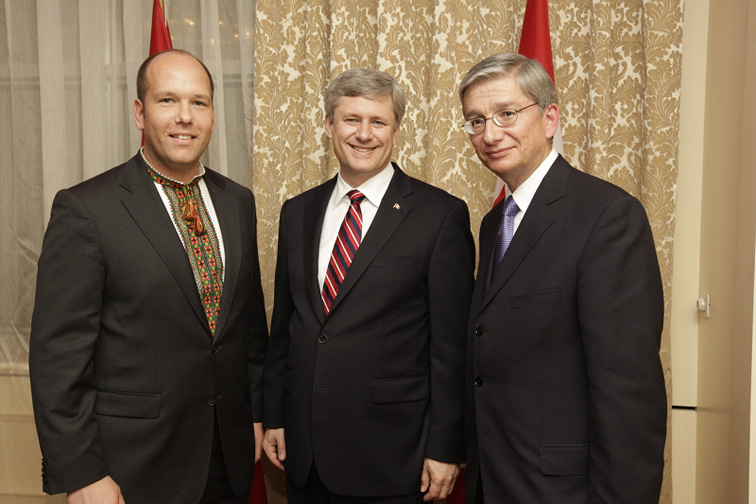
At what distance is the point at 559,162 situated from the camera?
1591 millimetres

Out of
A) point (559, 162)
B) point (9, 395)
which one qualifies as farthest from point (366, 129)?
point (9, 395)

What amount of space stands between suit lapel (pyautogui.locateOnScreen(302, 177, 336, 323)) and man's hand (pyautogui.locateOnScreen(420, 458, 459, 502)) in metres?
0.55

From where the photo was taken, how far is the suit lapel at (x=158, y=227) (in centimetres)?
169

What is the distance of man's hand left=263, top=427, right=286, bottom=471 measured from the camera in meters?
2.01

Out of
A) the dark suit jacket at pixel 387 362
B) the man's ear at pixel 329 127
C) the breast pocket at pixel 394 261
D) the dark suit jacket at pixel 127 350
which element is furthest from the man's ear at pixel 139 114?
the breast pocket at pixel 394 261

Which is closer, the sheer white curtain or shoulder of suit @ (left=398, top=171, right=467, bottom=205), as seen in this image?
shoulder of suit @ (left=398, top=171, right=467, bottom=205)

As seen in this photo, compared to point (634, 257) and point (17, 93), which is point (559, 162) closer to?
point (634, 257)

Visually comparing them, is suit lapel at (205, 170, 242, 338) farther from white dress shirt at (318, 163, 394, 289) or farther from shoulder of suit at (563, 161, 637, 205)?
shoulder of suit at (563, 161, 637, 205)

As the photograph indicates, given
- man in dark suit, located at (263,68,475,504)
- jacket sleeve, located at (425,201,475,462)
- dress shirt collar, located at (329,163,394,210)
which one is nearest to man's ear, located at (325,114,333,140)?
man in dark suit, located at (263,68,475,504)

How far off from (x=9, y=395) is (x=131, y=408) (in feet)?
5.28

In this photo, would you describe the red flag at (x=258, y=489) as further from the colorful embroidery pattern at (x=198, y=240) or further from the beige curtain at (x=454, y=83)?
the colorful embroidery pattern at (x=198, y=240)

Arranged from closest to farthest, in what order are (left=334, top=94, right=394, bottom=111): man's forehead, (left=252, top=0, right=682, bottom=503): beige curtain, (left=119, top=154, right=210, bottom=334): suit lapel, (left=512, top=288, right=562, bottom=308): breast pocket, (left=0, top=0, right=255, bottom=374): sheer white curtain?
(left=512, top=288, right=562, bottom=308): breast pocket, (left=119, top=154, right=210, bottom=334): suit lapel, (left=334, top=94, right=394, bottom=111): man's forehead, (left=252, top=0, right=682, bottom=503): beige curtain, (left=0, top=0, right=255, bottom=374): sheer white curtain

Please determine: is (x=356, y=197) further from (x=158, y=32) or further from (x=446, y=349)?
(x=158, y=32)

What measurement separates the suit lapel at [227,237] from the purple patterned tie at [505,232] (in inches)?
30.5
